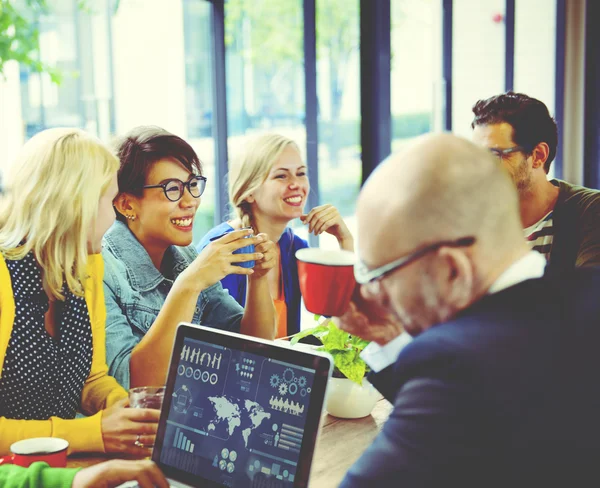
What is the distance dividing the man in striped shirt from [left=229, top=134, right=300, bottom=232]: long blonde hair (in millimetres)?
824

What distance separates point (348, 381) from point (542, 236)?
1.17 meters

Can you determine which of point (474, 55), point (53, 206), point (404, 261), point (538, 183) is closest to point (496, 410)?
point (404, 261)

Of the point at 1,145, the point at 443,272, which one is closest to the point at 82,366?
the point at 443,272

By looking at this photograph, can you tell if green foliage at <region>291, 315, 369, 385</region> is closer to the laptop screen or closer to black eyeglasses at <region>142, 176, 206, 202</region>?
the laptop screen

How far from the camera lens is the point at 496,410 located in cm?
76

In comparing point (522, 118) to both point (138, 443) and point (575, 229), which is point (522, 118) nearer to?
point (575, 229)

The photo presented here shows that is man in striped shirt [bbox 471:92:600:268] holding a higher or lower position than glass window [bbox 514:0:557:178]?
lower

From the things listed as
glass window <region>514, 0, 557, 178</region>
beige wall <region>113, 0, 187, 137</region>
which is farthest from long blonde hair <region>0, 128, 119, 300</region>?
glass window <region>514, 0, 557, 178</region>

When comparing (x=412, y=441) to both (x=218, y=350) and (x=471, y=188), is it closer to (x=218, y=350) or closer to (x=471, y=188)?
(x=471, y=188)

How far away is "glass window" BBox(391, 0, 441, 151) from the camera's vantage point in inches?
215

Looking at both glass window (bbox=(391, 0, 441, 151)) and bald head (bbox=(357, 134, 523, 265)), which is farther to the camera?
glass window (bbox=(391, 0, 441, 151))

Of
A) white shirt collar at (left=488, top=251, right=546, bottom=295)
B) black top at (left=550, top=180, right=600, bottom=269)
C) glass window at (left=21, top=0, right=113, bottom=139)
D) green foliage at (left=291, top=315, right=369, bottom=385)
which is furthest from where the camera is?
glass window at (left=21, top=0, right=113, bottom=139)

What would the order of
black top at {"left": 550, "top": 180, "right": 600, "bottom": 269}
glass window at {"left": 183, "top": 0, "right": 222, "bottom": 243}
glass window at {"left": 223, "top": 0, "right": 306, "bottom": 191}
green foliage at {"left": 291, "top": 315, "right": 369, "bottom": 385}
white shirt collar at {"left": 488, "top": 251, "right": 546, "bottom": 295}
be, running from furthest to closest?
glass window at {"left": 223, "top": 0, "right": 306, "bottom": 191}, glass window at {"left": 183, "top": 0, "right": 222, "bottom": 243}, black top at {"left": 550, "top": 180, "right": 600, "bottom": 269}, green foliage at {"left": 291, "top": 315, "right": 369, "bottom": 385}, white shirt collar at {"left": 488, "top": 251, "right": 546, "bottom": 295}

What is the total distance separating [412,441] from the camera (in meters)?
0.77
